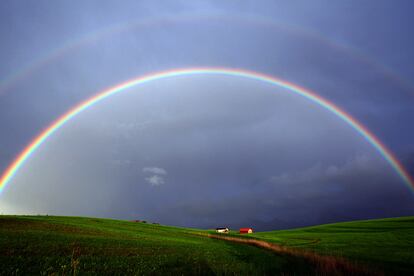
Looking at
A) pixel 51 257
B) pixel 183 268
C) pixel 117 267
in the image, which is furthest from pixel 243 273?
pixel 51 257

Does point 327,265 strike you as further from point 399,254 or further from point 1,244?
point 1,244

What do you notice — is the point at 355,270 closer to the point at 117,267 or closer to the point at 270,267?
the point at 270,267

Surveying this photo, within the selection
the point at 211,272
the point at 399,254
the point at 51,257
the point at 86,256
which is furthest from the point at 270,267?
the point at 399,254

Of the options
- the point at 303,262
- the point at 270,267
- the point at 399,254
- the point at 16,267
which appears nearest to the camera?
the point at 16,267

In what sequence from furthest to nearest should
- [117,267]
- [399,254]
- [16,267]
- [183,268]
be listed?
1. [399,254]
2. [183,268]
3. [117,267]
4. [16,267]

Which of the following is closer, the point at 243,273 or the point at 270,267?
the point at 243,273

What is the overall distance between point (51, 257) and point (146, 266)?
655 centimetres

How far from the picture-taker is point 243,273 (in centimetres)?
2062

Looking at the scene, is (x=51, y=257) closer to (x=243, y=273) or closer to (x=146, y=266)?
(x=146, y=266)

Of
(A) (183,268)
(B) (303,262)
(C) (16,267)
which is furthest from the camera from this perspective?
(B) (303,262)

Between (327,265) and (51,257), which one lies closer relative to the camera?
(51,257)

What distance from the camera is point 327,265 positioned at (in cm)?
2362

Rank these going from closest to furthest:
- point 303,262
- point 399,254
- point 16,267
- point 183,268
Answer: point 16,267 < point 183,268 < point 303,262 < point 399,254

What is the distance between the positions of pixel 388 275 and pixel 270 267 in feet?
28.2
